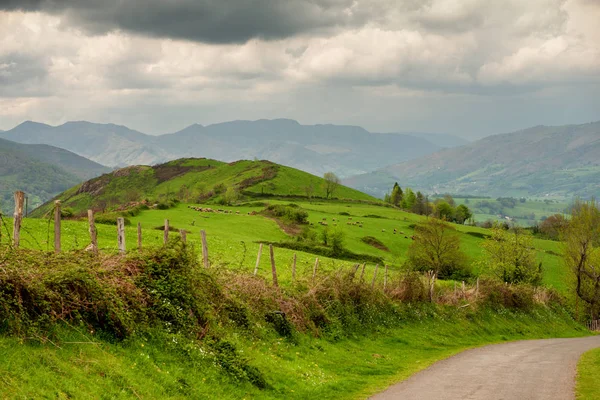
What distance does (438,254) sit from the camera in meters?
85.6

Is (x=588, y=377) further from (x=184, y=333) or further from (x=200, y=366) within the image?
(x=184, y=333)

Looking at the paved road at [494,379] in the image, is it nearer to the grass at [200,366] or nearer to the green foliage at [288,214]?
the grass at [200,366]

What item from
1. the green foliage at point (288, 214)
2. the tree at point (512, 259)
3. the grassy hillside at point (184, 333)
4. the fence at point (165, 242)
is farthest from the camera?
the green foliage at point (288, 214)

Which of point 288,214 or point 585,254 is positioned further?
point 288,214

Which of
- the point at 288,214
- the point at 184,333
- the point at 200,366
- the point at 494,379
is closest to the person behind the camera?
the point at 200,366

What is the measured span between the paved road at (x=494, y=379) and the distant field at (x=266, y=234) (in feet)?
40.6

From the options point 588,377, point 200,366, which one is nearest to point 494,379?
point 588,377

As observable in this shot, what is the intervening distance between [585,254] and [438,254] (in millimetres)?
21802

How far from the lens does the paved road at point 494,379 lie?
20.4 metres

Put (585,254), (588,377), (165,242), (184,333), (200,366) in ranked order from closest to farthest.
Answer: (200,366) → (184,333) → (165,242) → (588,377) → (585,254)

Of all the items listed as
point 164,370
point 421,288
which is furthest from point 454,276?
point 164,370

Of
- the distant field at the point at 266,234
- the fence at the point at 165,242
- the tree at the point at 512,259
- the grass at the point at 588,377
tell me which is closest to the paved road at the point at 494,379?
the grass at the point at 588,377

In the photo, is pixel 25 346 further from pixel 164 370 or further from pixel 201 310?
pixel 201 310

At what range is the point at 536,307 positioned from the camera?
61.7 meters
